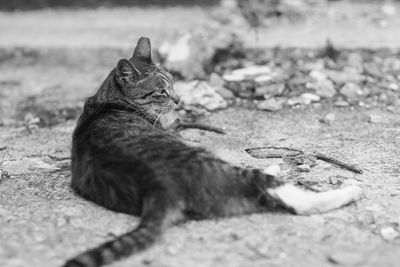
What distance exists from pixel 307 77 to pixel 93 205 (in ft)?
9.18

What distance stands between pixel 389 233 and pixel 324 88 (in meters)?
2.52

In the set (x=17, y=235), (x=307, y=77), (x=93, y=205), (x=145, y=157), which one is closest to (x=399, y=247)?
(x=145, y=157)

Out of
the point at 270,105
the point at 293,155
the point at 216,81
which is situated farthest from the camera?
the point at 216,81

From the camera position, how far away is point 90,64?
22.7 ft

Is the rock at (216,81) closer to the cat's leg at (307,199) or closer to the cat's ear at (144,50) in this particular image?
the cat's ear at (144,50)

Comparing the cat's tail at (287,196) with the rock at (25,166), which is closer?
the cat's tail at (287,196)

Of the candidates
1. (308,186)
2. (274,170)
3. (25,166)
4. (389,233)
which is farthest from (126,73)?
(389,233)

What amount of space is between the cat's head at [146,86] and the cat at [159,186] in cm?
61

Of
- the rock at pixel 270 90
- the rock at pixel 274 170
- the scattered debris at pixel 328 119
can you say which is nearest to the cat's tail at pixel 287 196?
the rock at pixel 274 170

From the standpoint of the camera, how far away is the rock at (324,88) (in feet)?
17.5

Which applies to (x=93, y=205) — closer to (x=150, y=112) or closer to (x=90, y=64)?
(x=150, y=112)

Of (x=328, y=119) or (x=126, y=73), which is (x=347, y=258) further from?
(x=328, y=119)

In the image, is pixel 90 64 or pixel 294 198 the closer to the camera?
pixel 294 198

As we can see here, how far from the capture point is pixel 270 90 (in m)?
5.39
